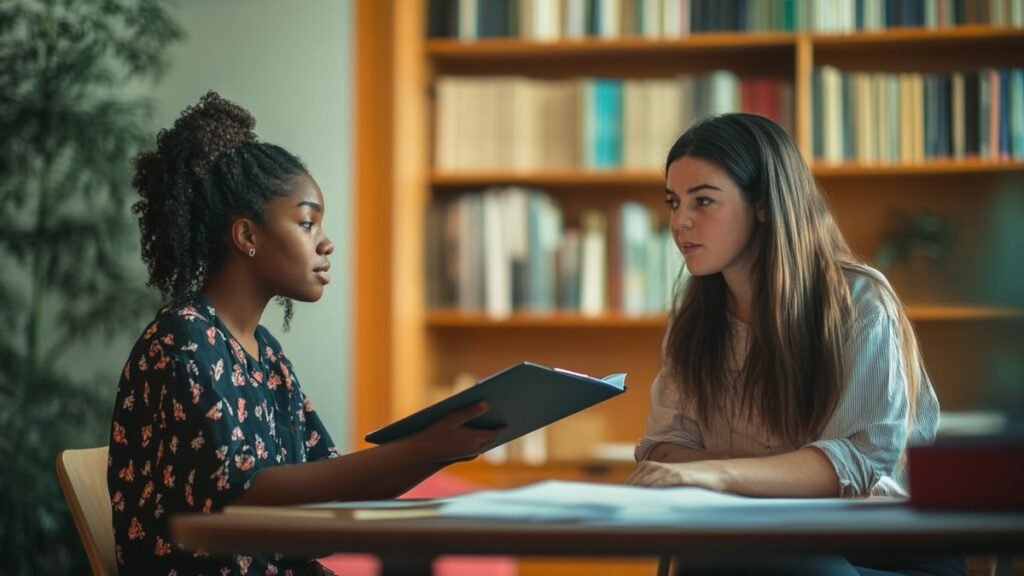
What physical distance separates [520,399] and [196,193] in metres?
0.58

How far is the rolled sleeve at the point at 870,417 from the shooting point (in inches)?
58.0

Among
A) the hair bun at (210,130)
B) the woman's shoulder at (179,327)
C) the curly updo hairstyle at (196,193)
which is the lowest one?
the woman's shoulder at (179,327)

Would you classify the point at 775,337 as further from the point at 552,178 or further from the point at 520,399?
the point at 552,178

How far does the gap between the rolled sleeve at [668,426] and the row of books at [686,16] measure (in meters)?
1.88

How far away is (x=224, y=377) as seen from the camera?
4.70ft

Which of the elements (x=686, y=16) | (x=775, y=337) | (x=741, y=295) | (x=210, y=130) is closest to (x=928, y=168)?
(x=686, y=16)

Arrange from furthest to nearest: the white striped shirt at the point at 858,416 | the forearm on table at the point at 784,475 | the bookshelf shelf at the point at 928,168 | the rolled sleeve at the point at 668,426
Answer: the bookshelf shelf at the point at 928,168, the rolled sleeve at the point at 668,426, the white striped shirt at the point at 858,416, the forearm on table at the point at 784,475

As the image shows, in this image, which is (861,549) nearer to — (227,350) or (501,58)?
(227,350)

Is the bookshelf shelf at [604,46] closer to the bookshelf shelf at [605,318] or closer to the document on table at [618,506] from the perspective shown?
the bookshelf shelf at [605,318]

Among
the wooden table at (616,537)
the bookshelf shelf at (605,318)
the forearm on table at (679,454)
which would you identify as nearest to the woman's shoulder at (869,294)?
the forearm on table at (679,454)

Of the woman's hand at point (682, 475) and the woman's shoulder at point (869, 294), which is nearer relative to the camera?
the woman's hand at point (682, 475)

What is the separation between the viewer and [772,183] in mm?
1718

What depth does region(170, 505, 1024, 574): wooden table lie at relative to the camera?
3.04 feet

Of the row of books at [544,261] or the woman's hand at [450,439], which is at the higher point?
the row of books at [544,261]
